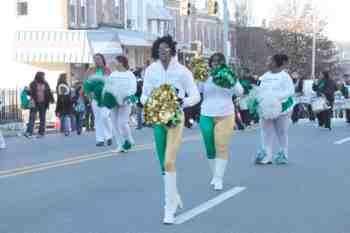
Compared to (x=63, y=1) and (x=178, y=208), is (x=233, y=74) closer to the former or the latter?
(x=178, y=208)

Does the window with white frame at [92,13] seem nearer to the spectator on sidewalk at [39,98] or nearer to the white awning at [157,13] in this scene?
the white awning at [157,13]

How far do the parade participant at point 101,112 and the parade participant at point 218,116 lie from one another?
554cm

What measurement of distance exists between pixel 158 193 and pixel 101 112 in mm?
7091

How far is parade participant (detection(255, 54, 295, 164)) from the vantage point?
1430 centimetres

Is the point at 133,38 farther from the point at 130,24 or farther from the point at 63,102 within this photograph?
the point at 63,102

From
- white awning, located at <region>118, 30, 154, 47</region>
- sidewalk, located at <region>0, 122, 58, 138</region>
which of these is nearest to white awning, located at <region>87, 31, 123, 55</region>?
white awning, located at <region>118, 30, 154, 47</region>

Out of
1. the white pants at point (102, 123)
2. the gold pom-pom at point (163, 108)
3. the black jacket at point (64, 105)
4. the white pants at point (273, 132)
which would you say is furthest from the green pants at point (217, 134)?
the black jacket at point (64, 105)

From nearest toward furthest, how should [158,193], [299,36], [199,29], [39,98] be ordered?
[158,193] → [39,98] → [199,29] → [299,36]

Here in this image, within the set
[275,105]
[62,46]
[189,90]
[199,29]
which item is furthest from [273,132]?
[199,29]

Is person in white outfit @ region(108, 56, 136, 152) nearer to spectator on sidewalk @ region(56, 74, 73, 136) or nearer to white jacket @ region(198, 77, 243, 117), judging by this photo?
white jacket @ region(198, 77, 243, 117)

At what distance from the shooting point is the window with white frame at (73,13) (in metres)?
42.0

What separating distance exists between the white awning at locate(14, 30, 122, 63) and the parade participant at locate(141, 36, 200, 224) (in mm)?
29996

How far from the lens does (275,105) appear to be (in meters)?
14.2

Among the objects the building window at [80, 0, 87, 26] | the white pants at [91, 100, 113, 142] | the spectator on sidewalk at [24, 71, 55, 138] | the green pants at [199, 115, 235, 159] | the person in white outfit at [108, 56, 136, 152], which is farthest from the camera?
the building window at [80, 0, 87, 26]
